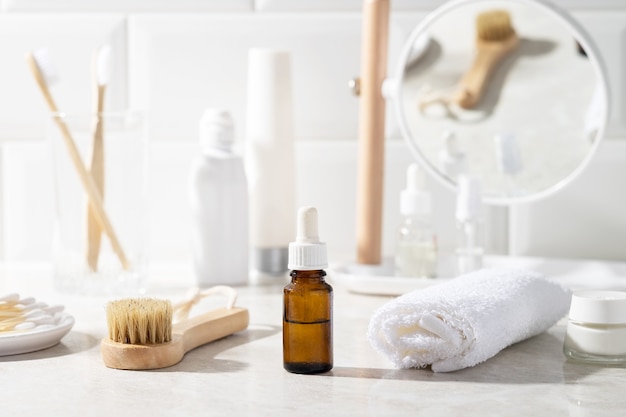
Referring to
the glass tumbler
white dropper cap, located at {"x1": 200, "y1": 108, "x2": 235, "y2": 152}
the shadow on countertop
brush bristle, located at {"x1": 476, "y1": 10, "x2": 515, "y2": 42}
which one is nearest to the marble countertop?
the shadow on countertop

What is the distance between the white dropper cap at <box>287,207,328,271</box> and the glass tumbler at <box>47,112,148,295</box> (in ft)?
1.37

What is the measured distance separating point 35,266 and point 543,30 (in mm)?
722

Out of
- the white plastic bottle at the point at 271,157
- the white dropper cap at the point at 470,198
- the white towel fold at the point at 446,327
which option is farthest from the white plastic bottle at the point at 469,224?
the white towel fold at the point at 446,327

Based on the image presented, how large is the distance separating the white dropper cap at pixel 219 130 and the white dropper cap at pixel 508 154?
0.32 m

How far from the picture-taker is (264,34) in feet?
4.13

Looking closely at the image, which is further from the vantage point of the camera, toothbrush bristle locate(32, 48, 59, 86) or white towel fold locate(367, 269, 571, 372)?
toothbrush bristle locate(32, 48, 59, 86)

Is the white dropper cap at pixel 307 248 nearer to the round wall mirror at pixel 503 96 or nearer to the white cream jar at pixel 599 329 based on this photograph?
the white cream jar at pixel 599 329

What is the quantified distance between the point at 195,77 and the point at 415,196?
379 mm

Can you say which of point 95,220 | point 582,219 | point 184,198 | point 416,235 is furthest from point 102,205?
point 582,219

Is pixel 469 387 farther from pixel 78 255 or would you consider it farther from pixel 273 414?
pixel 78 255

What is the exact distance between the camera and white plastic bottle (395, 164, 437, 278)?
1.06 m

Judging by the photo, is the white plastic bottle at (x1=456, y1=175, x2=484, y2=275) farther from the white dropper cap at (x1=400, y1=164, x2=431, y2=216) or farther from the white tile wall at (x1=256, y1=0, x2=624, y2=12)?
the white tile wall at (x1=256, y1=0, x2=624, y2=12)

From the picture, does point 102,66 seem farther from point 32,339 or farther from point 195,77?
point 32,339

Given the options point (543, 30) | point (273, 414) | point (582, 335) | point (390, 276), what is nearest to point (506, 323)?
point (582, 335)
